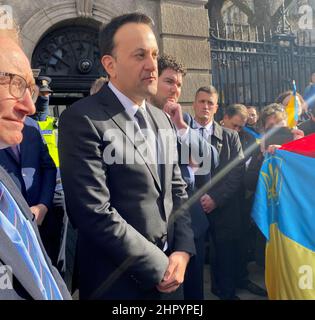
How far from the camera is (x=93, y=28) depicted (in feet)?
21.0

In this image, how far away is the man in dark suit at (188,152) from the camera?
292 centimetres

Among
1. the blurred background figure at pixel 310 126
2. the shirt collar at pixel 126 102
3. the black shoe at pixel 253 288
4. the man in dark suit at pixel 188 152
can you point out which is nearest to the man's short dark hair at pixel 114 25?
the shirt collar at pixel 126 102

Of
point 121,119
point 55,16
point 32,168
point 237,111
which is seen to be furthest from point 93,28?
point 121,119

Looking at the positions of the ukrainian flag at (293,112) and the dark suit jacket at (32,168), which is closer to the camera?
the dark suit jacket at (32,168)

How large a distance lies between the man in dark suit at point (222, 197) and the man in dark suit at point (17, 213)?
2.22 metres

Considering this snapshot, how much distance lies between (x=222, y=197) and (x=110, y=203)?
1.87m

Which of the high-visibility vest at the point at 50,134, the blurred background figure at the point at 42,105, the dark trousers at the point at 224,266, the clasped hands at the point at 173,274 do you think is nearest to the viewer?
the clasped hands at the point at 173,274

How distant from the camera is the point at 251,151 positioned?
14.0 ft

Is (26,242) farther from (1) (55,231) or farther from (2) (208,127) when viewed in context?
(2) (208,127)

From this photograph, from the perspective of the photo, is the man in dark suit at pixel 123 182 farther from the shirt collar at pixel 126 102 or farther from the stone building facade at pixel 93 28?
the stone building facade at pixel 93 28

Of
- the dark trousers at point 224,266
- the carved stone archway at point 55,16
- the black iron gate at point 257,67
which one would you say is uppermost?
the carved stone archway at point 55,16
